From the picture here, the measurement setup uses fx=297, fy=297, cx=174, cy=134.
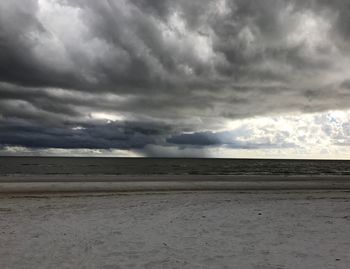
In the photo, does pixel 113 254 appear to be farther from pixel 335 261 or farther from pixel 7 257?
pixel 335 261

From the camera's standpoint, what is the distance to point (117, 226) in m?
10.9

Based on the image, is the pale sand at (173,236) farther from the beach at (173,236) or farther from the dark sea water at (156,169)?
the dark sea water at (156,169)

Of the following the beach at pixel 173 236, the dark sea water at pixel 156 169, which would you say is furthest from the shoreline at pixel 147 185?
the dark sea water at pixel 156 169

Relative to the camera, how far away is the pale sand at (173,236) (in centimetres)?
723

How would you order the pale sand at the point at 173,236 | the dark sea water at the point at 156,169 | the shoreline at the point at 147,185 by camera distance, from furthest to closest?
1. the dark sea water at the point at 156,169
2. the shoreline at the point at 147,185
3. the pale sand at the point at 173,236

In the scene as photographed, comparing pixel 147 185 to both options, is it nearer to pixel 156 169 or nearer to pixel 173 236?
pixel 173 236

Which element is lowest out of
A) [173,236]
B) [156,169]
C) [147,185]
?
[156,169]

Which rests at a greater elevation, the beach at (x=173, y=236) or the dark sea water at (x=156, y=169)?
the beach at (x=173, y=236)

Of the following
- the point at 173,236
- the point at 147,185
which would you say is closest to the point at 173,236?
the point at 173,236

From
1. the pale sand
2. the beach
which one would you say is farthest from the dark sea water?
the pale sand

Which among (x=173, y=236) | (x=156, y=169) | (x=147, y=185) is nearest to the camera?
(x=173, y=236)

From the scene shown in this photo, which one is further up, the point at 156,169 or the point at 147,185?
the point at 147,185

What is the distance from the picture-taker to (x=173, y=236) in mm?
9562

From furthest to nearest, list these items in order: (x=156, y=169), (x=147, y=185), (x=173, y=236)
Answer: (x=156, y=169)
(x=147, y=185)
(x=173, y=236)
